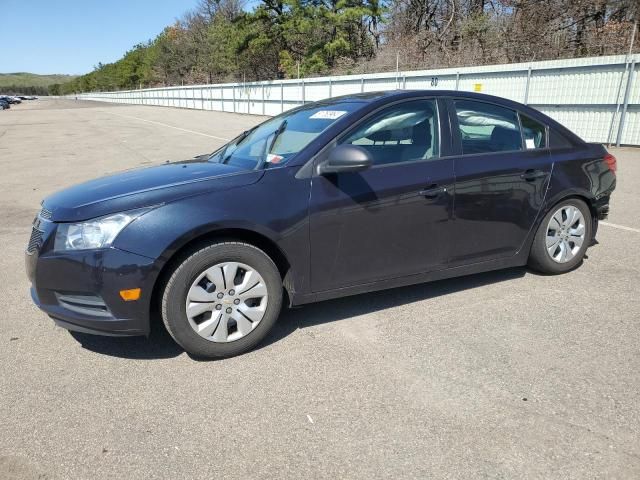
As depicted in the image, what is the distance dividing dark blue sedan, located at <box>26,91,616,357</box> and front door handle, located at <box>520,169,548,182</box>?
0.02 meters

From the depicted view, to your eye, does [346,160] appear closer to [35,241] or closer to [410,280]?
[410,280]

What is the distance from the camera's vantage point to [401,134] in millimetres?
3629

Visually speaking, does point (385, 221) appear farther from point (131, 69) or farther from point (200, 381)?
point (131, 69)

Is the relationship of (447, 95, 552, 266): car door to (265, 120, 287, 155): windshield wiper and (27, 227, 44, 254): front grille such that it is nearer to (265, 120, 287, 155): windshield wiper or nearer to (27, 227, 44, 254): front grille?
(265, 120, 287, 155): windshield wiper

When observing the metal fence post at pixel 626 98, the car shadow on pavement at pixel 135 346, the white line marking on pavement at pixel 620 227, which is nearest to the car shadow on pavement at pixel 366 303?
the car shadow on pavement at pixel 135 346

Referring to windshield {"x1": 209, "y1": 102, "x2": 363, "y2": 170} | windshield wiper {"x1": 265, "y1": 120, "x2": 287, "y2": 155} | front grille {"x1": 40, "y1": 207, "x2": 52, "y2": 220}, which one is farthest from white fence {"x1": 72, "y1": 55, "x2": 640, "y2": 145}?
front grille {"x1": 40, "y1": 207, "x2": 52, "y2": 220}

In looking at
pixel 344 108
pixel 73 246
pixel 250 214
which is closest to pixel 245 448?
pixel 250 214

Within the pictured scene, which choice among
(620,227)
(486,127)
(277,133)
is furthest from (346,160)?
(620,227)

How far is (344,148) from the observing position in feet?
10.3

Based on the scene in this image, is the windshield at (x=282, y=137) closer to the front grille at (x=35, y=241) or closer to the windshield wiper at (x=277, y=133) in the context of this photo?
the windshield wiper at (x=277, y=133)

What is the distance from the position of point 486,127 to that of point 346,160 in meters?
1.53

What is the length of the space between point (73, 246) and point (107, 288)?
323mm

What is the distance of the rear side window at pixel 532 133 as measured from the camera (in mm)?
4148

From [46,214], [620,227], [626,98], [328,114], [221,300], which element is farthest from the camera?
[626,98]
